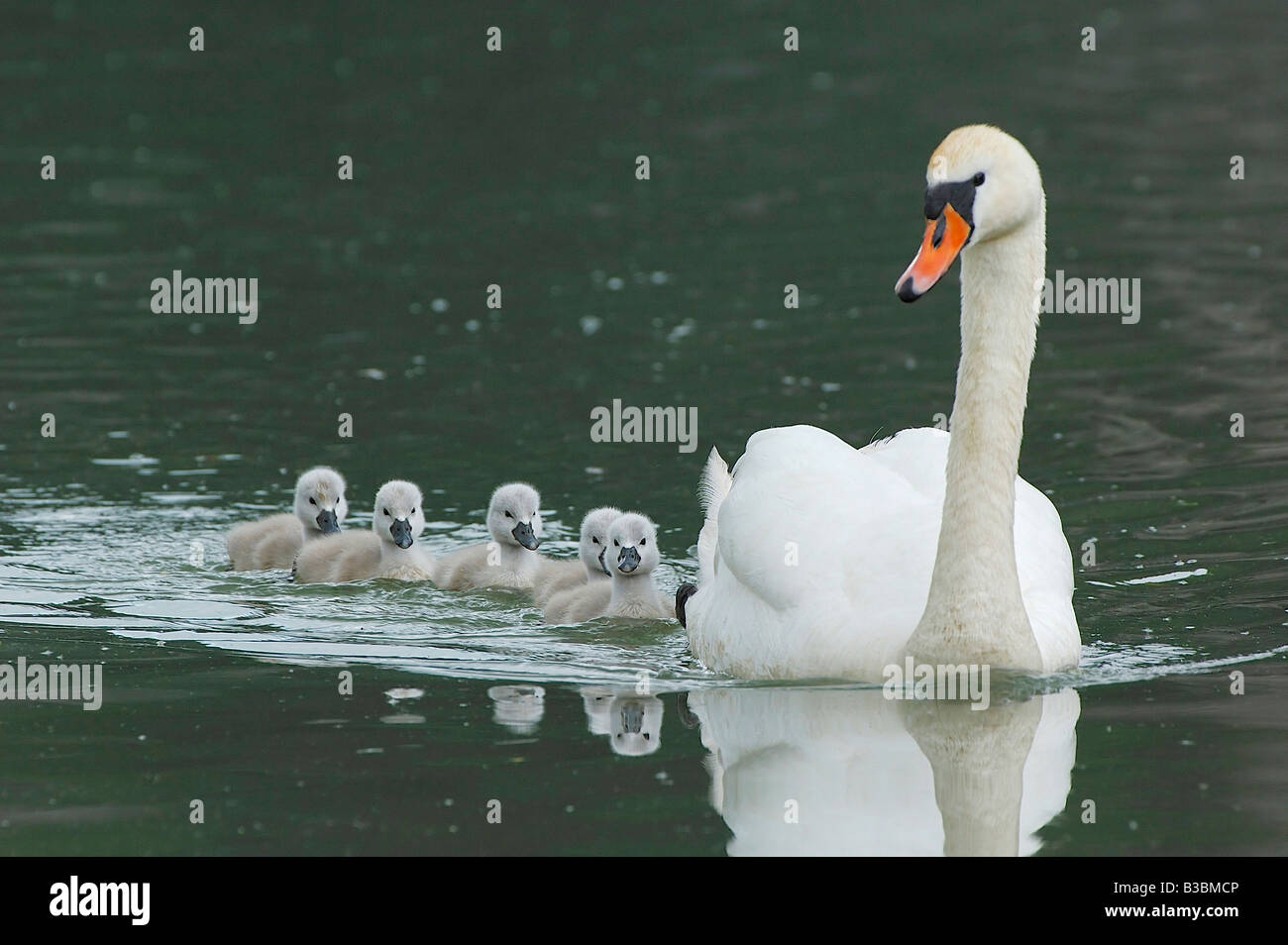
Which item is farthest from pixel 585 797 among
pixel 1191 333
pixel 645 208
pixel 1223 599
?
pixel 645 208

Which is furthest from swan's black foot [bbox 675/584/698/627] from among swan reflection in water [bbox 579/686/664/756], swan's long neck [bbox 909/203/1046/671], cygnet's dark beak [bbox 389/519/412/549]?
swan's long neck [bbox 909/203/1046/671]

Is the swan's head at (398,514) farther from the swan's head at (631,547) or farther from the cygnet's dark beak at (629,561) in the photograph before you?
the cygnet's dark beak at (629,561)

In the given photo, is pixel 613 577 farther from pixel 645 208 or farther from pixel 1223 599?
pixel 645 208

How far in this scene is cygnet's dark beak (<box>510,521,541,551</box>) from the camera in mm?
10844

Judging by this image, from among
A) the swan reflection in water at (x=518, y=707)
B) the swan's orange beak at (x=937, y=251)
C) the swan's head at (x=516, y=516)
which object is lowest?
the swan reflection in water at (x=518, y=707)

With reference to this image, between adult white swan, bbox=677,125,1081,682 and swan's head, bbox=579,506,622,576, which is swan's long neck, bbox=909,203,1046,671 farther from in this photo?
swan's head, bbox=579,506,622,576

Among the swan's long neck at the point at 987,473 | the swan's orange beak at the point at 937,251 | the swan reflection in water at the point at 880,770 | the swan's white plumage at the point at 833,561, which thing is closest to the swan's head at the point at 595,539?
the swan's white plumage at the point at 833,561

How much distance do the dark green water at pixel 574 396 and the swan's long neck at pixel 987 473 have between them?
1.07 feet

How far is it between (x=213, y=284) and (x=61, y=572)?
279 inches

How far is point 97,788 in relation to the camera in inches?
297

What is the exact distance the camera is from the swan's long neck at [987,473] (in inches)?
320

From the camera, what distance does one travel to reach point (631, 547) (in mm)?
10227

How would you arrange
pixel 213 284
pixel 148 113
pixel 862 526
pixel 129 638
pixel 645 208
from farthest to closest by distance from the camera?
pixel 148 113, pixel 645 208, pixel 213 284, pixel 129 638, pixel 862 526

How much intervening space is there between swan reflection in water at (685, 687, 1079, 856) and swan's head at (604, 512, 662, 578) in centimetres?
146
